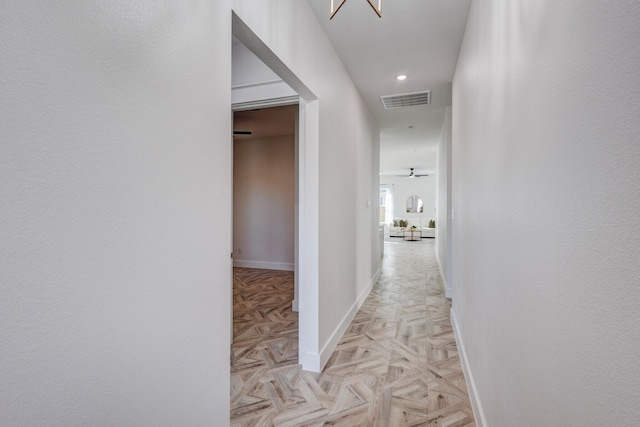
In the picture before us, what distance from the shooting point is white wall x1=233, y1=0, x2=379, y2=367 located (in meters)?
1.74

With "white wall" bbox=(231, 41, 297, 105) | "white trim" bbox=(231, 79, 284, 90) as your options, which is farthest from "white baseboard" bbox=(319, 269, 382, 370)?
"white trim" bbox=(231, 79, 284, 90)

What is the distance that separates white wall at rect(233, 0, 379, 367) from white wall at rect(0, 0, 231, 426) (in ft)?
1.71

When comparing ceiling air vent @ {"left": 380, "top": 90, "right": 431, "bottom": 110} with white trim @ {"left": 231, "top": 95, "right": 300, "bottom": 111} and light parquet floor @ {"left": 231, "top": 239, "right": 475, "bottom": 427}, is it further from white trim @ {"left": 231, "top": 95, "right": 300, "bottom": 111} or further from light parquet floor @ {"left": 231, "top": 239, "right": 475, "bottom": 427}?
light parquet floor @ {"left": 231, "top": 239, "right": 475, "bottom": 427}

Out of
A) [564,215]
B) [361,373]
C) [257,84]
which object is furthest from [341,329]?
[564,215]

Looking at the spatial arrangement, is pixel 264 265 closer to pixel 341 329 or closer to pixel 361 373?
pixel 341 329

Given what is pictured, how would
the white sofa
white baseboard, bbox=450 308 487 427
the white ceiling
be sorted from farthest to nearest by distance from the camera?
the white sofa < the white ceiling < white baseboard, bbox=450 308 487 427


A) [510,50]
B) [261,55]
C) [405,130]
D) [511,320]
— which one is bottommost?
[511,320]

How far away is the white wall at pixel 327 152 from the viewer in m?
1.74

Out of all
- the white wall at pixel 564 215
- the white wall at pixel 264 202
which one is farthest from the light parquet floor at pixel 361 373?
the white wall at pixel 264 202

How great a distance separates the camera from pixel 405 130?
5.75 m

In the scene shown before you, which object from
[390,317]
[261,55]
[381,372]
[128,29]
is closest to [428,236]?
[390,317]

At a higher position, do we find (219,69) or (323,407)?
(219,69)

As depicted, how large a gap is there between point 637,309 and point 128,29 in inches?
49.0

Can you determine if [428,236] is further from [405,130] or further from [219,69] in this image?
[219,69]
